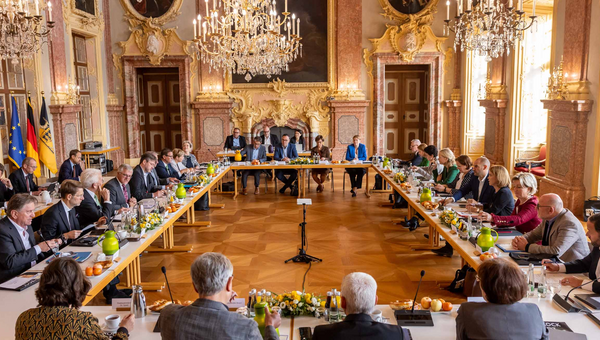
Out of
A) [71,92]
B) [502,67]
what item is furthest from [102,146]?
[502,67]

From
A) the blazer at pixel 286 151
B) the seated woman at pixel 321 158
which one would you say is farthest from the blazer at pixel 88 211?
the seated woman at pixel 321 158

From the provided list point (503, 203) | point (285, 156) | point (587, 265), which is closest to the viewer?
point (587, 265)

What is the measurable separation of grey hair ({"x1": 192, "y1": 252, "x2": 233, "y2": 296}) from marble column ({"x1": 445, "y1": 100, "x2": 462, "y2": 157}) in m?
12.0

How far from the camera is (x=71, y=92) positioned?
11.3 metres

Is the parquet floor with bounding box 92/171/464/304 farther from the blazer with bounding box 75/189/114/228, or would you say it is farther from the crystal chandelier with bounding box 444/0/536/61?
the crystal chandelier with bounding box 444/0/536/61

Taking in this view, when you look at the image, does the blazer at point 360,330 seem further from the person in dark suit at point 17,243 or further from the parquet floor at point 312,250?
the person in dark suit at point 17,243

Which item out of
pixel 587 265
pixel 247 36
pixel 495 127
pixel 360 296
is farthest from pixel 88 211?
pixel 495 127

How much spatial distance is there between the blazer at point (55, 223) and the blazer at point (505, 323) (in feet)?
13.1

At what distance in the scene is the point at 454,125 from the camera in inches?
539

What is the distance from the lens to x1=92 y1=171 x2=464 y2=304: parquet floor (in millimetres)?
5480

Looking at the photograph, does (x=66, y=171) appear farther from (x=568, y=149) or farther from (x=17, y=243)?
(x=568, y=149)

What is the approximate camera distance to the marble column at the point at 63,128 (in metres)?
10.7

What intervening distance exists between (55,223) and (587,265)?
15.3 feet

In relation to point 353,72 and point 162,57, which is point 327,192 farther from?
point 162,57
